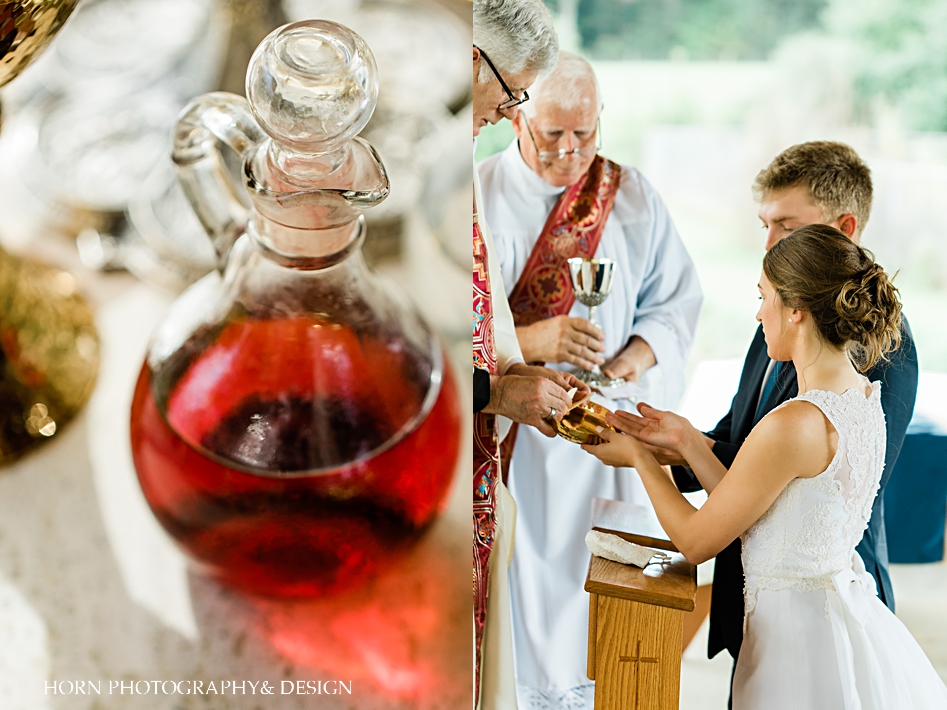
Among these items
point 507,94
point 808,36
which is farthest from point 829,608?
point 808,36

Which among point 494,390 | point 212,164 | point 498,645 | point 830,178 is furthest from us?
point 830,178

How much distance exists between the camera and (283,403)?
0.70 metres

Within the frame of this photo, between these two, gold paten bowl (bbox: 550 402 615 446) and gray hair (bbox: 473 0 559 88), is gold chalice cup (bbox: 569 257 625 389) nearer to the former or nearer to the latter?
gold paten bowl (bbox: 550 402 615 446)

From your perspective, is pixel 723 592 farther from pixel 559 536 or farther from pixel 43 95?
pixel 43 95

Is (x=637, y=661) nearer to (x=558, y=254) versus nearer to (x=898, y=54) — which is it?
(x=558, y=254)

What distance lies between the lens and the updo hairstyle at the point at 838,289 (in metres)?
1.23

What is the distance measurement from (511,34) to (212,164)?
0.66 meters

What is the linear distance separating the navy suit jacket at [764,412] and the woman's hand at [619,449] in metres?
0.24

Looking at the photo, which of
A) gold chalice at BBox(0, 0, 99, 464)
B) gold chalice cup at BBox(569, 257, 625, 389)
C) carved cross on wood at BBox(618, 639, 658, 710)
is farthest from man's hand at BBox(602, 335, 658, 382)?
gold chalice at BBox(0, 0, 99, 464)

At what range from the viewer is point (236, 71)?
2.28 feet

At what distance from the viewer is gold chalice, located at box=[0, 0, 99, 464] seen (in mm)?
698

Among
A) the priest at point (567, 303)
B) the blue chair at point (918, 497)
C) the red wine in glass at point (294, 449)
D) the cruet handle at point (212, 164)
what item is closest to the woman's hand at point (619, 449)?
the priest at point (567, 303)

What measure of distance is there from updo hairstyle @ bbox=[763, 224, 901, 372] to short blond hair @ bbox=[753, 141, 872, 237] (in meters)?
0.31

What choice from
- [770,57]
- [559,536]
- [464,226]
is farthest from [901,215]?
[464,226]
